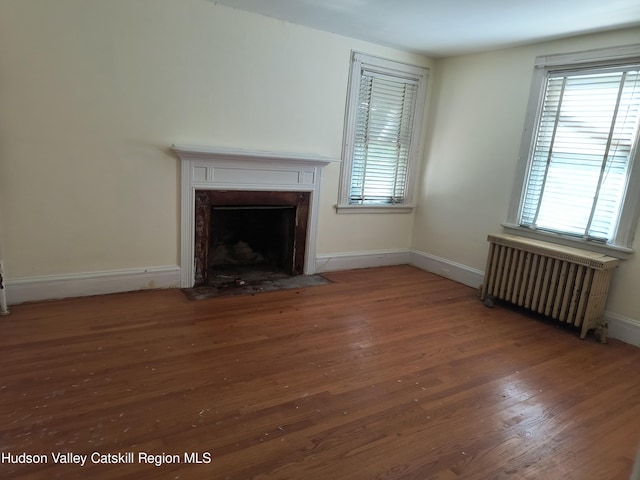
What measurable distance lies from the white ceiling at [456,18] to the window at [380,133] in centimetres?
41

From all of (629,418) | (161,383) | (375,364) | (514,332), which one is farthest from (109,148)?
(629,418)

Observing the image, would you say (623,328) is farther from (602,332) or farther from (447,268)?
(447,268)

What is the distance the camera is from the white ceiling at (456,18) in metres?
2.90

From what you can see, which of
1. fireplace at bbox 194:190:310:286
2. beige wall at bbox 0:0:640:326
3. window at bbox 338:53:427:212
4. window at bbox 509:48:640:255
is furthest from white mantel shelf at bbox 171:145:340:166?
window at bbox 509:48:640:255

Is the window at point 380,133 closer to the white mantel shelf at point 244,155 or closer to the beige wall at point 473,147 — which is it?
the beige wall at point 473,147

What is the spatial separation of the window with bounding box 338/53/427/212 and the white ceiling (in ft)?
1.33

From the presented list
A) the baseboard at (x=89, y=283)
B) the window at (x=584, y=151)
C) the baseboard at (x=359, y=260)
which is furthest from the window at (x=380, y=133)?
the baseboard at (x=89, y=283)

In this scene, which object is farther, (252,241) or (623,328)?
(252,241)

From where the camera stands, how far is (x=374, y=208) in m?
4.79

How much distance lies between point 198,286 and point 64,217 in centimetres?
125

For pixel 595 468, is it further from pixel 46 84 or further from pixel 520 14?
pixel 46 84

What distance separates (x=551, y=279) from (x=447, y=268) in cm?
137

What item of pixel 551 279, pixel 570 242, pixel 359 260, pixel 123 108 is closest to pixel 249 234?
pixel 359 260

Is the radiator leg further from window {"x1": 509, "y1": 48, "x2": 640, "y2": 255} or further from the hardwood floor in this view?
window {"x1": 509, "y1": 48, "x2": 640, "y2": 255}
